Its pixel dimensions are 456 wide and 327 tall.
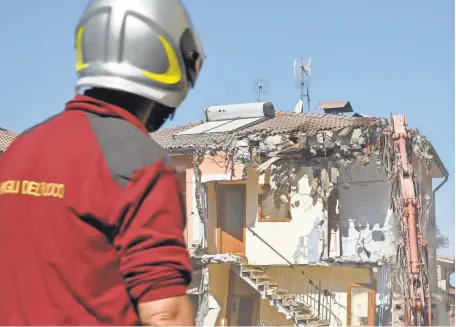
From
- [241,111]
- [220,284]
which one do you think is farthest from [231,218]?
[241,111]

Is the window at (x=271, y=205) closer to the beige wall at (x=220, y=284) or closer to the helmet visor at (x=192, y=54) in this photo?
the beige wall at (x=220, y=284)

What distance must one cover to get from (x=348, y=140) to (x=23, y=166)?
2303 centimetres

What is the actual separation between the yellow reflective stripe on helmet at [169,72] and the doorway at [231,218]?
82.2 ft

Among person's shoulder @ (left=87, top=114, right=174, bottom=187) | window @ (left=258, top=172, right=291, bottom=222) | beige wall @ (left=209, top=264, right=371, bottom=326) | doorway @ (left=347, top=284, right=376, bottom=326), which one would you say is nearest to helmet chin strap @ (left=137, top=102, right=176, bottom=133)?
person's shoulder @ (left=87, top=114, right=174, bottom=187)

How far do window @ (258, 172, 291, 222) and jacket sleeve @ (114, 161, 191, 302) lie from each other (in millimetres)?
24478

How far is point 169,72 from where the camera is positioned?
1875 mm

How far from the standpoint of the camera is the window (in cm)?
A: 2617

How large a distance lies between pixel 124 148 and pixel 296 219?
24538 mm

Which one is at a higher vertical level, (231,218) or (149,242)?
(231,218)

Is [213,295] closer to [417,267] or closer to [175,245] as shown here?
[417,267]

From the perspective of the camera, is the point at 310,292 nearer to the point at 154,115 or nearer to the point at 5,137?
the point at 5,137

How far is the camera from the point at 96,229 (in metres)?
1.62

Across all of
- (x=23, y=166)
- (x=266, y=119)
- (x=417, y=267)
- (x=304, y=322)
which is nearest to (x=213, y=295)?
(x=304, y=322)

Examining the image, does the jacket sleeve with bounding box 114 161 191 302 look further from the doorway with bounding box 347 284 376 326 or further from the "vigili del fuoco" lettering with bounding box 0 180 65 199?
Result: the doorway with bounding box 347 284 376 326
